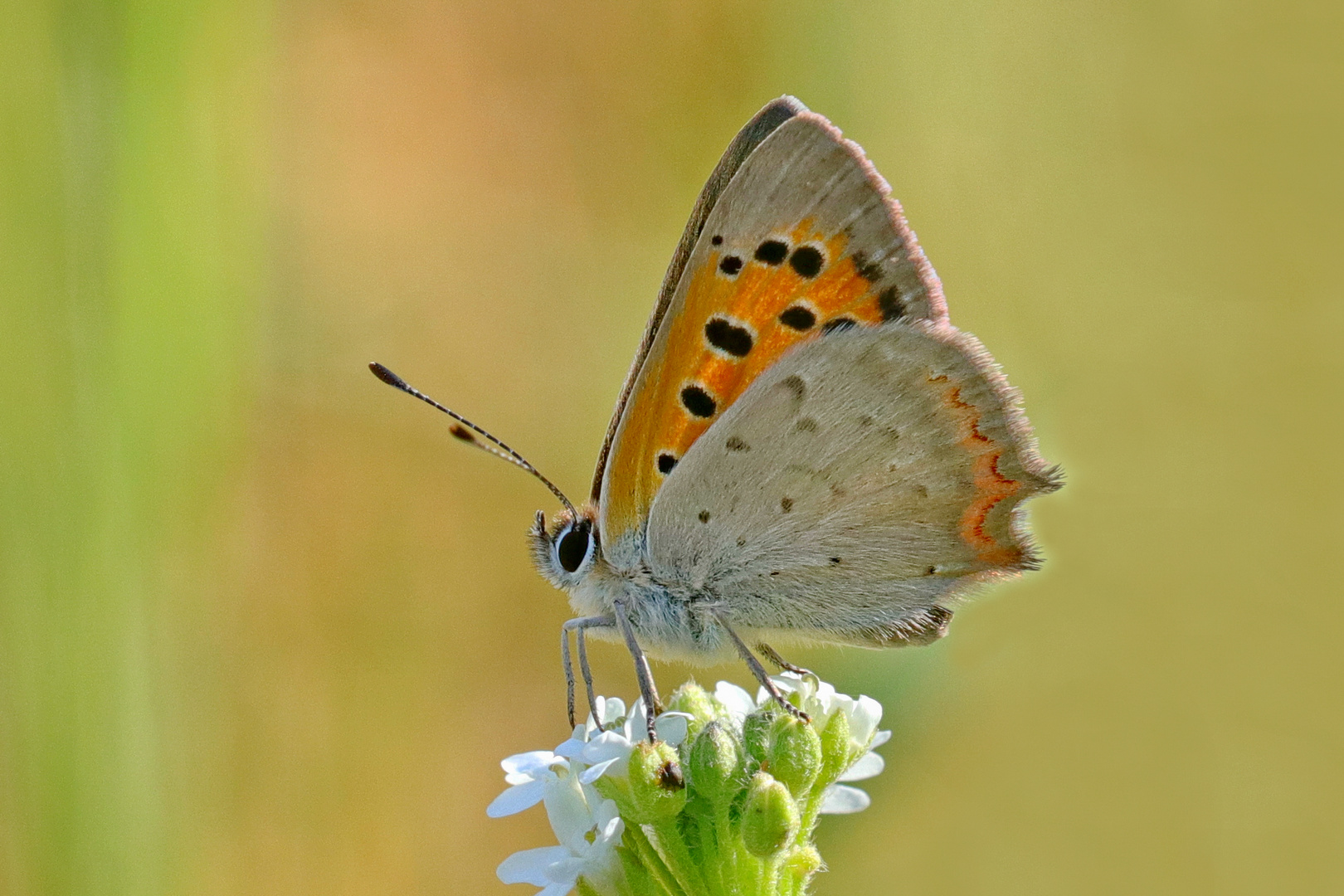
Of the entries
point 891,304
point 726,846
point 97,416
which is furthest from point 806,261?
point 97,416

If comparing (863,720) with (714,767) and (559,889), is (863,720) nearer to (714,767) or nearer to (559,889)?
(714,767)

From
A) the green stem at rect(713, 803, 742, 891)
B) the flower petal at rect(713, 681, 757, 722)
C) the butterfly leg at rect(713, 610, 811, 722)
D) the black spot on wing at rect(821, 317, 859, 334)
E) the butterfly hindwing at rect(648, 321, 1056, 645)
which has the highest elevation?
the black spot on wing at rect(821, 317, 859, 334)

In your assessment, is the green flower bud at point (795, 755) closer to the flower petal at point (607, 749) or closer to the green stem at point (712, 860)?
the green stem at point (712, 860)

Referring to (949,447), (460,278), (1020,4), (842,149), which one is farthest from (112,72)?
(1020,4)

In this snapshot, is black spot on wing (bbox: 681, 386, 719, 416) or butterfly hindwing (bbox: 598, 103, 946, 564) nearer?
butterfly hindwing (bbox: 598, 103, 946, 564)

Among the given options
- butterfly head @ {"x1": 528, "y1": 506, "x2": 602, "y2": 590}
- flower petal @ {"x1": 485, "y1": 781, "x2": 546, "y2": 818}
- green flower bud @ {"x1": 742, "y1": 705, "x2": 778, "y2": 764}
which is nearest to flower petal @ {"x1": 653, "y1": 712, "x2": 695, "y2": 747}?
green flower bud @ {"x1": 742, "y1": 705, "x2": 778, "y2": 764}

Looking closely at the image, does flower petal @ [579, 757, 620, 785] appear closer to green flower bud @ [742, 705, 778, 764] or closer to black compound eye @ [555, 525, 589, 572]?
green flower bud @ [742, 705, 778, 764]

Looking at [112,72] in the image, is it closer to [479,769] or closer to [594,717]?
[594,717]
